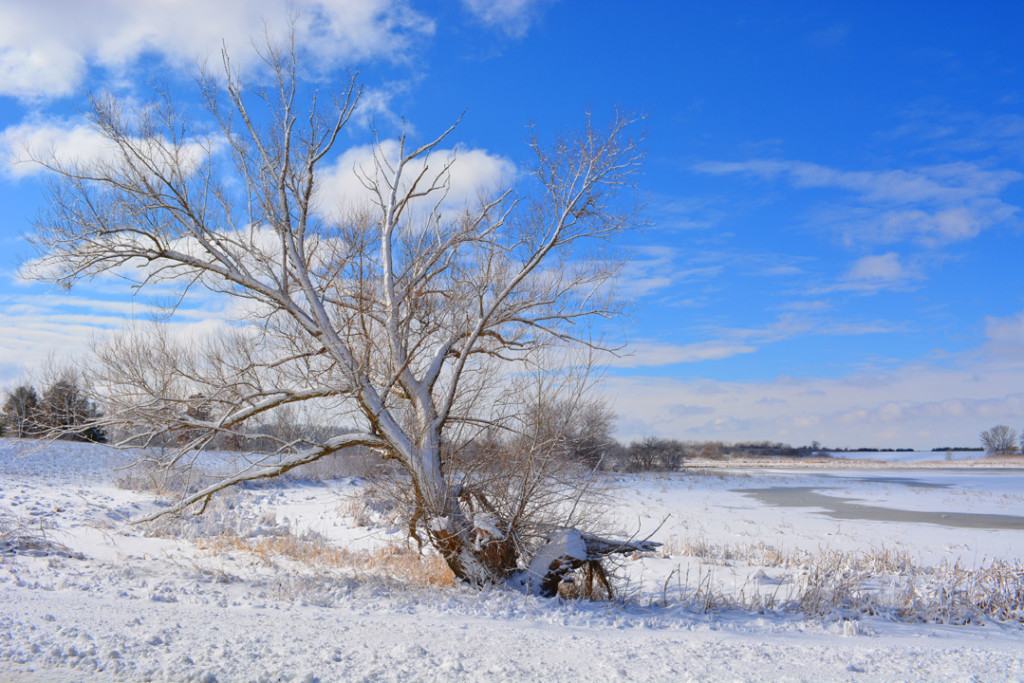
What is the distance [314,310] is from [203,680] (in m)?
5.91

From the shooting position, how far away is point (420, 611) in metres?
7.25

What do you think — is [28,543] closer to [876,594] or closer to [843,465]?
[876,594]

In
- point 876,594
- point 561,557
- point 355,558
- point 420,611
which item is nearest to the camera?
point 420,611

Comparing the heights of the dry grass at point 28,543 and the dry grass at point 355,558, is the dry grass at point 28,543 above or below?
above

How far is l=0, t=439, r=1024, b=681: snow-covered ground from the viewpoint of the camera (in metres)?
4.91

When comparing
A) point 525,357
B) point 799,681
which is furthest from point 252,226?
point 799,681

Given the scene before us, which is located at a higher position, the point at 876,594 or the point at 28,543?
the point at 28,543

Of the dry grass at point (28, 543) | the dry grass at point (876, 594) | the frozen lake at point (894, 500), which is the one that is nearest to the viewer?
the dry grass at point (876, 594)

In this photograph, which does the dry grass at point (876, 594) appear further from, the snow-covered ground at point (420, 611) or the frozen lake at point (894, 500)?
the frozen lake at point (894, 500)

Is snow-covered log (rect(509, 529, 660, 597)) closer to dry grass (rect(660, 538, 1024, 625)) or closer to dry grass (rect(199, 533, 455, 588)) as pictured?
dry grass (rect(660, 538, 1024, 625))

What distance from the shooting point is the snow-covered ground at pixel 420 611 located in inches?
193

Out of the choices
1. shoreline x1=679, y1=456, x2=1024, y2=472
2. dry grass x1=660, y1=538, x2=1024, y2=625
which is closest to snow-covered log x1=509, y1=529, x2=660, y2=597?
dry grass x1=660, y1=538, x2=1024, y2=625

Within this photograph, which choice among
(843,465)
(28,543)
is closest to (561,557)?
(28,543)

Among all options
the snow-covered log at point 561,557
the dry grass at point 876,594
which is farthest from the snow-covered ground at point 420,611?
the snow-covered log at point 561,557
